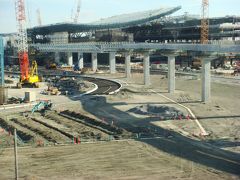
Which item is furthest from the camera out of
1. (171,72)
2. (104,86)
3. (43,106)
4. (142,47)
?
(104,86)

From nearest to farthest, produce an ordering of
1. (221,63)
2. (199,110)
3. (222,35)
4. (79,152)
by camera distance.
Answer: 1. (79,152)
2. (199,110)
3. (221,63)
4. (222,35)

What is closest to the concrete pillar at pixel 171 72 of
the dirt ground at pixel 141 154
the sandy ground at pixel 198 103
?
the sandy ground at pixel 198 103

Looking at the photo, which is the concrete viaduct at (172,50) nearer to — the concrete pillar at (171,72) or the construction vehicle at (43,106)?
the concrete pillar at (171,72)

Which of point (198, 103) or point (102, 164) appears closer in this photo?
point (102, 164)

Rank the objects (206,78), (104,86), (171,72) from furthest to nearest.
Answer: (104,86) → (171,72) → (206,78)

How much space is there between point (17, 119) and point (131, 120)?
54.5ft

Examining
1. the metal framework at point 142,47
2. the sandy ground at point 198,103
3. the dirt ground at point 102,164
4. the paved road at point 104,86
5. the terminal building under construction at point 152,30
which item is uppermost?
the terminal building under construction at point 152,30

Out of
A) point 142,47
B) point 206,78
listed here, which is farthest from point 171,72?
point 142,47

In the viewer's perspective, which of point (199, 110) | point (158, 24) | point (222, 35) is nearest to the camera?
point (199, 110)

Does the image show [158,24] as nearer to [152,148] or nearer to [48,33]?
[48,33]

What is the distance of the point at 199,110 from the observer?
6600 cm

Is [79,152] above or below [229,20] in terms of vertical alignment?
below

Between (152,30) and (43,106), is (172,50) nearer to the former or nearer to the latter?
(43,106)

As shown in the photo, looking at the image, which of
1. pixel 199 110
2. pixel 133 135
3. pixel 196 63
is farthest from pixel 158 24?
pixel 133 135
